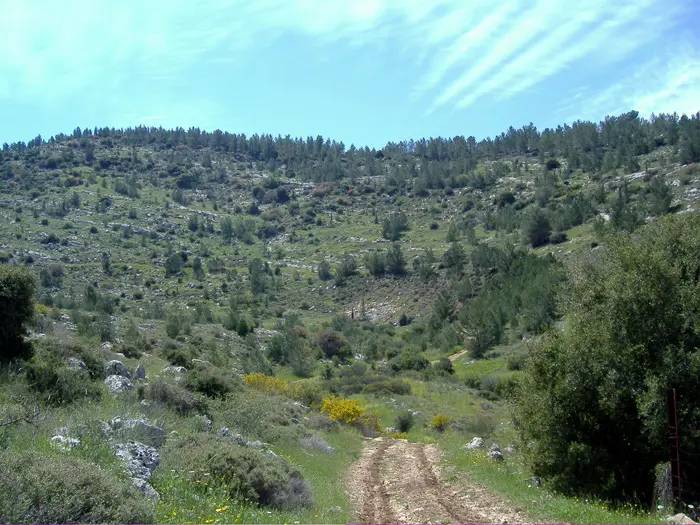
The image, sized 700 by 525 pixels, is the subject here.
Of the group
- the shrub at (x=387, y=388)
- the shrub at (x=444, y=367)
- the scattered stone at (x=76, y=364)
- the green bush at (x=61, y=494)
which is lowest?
the shrub at (x=444, y=367)

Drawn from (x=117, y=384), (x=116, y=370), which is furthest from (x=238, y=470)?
(x=116, y=370)

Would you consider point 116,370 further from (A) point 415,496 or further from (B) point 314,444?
(A) point 415,496

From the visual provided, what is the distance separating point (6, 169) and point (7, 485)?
160 metres

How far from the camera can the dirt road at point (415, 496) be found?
1202cm

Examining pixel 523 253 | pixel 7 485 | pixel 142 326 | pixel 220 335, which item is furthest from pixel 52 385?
pixel 523 253

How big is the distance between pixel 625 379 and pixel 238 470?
10.4 meters

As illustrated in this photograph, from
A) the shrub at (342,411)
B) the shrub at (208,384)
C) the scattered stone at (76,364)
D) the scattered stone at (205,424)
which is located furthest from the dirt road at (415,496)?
the scattered stone at (76,364)

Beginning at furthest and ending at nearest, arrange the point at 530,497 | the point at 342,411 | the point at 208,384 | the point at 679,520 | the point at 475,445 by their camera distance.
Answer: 1. the point at 342,411
2. the point at 475,445
3. the point at 208,384
4. the point at 530,497
5. the point at 679,520

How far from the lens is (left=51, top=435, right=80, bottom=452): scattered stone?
30.6ft

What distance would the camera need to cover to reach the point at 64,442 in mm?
9609

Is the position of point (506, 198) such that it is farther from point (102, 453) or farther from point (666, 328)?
point (102, 453)

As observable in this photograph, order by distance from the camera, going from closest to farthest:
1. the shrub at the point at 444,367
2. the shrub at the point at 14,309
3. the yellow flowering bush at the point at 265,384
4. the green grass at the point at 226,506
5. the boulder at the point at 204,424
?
the green grass at the point at 226,506 → the boulder at the point at 204,424 → the shrub at the point at 14,309 → the yellow flowering bush at the point at 265,384 → the shrub at the point at 444,367

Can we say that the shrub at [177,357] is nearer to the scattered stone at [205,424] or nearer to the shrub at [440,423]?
the scattered stone at [205,424]

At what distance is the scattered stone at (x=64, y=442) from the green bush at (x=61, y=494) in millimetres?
1428
